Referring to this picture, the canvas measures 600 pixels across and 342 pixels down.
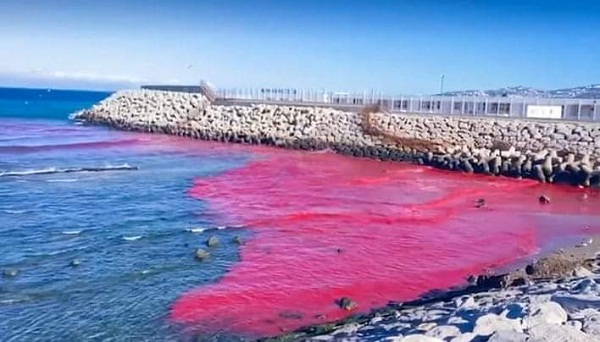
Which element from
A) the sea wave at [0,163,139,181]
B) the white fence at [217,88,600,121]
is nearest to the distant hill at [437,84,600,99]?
the white fence at [217,88,600,121]

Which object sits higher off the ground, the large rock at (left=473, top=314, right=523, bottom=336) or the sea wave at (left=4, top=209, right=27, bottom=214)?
the large rock at (left=473, top=314, right=523, bottom=336)

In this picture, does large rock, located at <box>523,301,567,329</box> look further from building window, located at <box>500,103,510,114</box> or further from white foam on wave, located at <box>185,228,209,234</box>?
building window, located at <box>500,103,510,114</box>

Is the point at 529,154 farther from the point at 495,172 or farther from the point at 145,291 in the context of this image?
the point at 145,291

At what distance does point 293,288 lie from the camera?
455 inches

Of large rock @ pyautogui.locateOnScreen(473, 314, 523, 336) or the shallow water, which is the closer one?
large rock @ pyautogui.locateOnScreen(473, 314, 523, 336)

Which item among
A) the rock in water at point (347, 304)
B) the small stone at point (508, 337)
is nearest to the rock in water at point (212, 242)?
the rock in water at point (347, 304)

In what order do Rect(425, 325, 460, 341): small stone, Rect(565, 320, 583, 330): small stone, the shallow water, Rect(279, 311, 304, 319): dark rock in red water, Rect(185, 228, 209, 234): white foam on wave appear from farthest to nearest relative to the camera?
Rect(185, 228, 209, 234): white foam on wave, the shallow water, Rect(279, 311, 304, 319): dark rock in red water, Rect(425, 325, 460, 341): small stone, Rect(565, 320, 583, 330): small stone

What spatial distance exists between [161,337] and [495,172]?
21144 mm

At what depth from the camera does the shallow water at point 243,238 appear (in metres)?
10.2

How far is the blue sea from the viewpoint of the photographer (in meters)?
9.73

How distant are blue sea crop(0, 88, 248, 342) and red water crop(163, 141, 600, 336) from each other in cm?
74

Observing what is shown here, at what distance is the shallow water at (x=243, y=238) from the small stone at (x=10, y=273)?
15 cm

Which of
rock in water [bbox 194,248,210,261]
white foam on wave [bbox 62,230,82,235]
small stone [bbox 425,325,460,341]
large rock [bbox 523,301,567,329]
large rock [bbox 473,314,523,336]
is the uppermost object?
large rock [bbox 523,301,567,329]

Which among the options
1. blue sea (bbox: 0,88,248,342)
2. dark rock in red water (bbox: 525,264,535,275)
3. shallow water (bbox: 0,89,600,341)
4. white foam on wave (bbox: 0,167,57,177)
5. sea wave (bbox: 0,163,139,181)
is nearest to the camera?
blue sea (bbox: 0,88,248,342)
